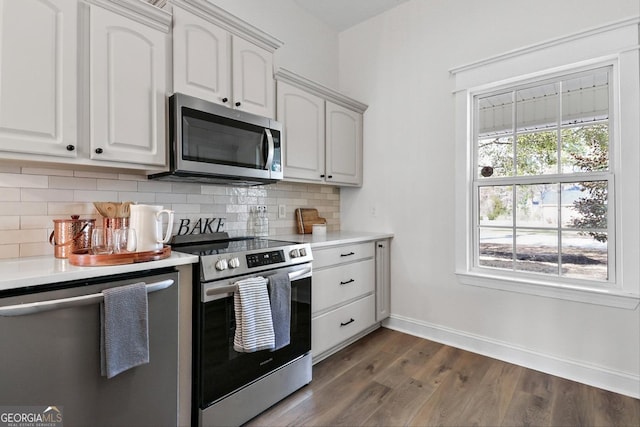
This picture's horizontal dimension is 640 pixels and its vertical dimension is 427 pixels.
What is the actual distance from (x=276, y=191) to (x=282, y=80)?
918 mm

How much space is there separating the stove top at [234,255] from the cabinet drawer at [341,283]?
319mm

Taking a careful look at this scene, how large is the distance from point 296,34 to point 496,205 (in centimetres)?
240

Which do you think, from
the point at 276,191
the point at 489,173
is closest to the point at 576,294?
the point at 489,173

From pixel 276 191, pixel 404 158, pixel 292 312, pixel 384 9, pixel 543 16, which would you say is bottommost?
pixel 292 312

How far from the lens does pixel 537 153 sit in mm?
2461

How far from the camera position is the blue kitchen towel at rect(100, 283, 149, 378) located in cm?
128

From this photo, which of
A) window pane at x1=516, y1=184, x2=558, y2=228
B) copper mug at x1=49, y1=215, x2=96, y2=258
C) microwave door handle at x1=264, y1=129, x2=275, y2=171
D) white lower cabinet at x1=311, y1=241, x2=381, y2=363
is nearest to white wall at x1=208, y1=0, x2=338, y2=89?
microwave door handle at x1=264, y1=129, x2=275, y2=171

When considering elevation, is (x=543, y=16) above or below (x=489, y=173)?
above

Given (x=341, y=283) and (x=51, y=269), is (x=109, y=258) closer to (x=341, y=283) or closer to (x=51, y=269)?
(x=51, y=269)

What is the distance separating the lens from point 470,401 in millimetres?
1953

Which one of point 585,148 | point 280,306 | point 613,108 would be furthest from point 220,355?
point 613,108

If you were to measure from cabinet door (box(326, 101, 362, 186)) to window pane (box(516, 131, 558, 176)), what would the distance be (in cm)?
140

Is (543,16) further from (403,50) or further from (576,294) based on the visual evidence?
(576,294)

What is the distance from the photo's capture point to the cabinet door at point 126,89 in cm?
157
